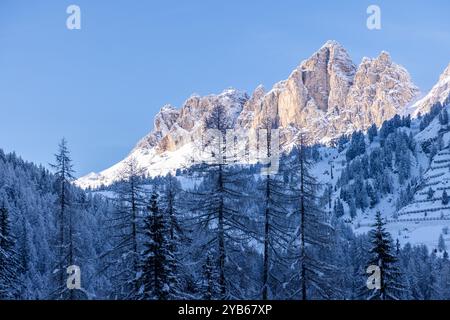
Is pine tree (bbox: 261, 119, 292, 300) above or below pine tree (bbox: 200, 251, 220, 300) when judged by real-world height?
above

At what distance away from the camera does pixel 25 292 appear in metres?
74.7

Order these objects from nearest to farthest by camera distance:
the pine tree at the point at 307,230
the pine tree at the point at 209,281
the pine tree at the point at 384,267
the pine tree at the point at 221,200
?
the pine tree at the point at 209,281 → the pine tree at the point at 221,200 → the pine tree at the point at 384,267 → the pine tree at the point at 307,230

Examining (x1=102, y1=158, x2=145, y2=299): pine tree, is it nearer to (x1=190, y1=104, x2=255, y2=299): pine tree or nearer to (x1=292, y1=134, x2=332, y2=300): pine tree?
(x1=190, y1=104, x2=255, y2=299): pine tree

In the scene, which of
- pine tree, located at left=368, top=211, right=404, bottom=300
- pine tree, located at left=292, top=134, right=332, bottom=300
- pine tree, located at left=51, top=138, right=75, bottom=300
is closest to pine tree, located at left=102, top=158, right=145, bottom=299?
pine tree, located at left=51, top=138, right=75, bottom=300

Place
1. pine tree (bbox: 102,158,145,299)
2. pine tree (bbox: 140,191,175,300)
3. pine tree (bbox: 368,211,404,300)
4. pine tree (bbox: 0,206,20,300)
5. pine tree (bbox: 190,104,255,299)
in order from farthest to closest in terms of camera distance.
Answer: pine tree (bbox: 0,206,20,300), pine tree (bbox: 102,158,145,299), pine tree (bbox: 368,211,404,300), pine tree (bbox: 190,104,255,299), pine tree (bbox: 140,191,175,300)

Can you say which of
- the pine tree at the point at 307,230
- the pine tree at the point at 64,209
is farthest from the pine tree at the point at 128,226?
the pine tree at the point at 307,230

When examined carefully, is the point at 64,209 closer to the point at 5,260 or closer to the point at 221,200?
the point at 5,260

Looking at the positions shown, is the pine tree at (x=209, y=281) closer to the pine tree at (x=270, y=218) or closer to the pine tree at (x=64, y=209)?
the pine tree at (x=270, y=218)

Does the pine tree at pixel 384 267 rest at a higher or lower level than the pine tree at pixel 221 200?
lower

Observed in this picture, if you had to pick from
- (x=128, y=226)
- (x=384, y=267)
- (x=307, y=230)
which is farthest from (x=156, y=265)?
(x=384, y=267)

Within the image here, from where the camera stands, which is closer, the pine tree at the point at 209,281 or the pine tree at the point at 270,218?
the pine tree at the point at 209,281

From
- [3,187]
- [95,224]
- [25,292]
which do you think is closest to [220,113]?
[25,292]

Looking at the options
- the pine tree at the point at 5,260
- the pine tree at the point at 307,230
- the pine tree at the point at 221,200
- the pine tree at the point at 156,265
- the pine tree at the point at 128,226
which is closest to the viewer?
the pine tree at the point at 156,265
